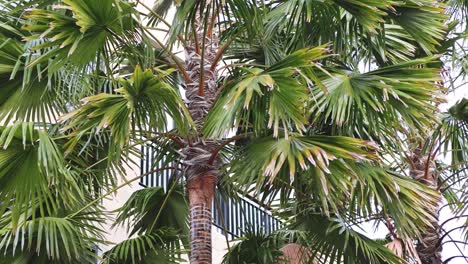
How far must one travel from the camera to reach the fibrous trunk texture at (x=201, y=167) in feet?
20.3

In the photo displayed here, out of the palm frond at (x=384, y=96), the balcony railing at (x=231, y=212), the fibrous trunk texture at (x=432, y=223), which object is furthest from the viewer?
the balcony railing at (x=231, y=212)

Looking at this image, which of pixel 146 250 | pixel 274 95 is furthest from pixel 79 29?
pixel 146 250

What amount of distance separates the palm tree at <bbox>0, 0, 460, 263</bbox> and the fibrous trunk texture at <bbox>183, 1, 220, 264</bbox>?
12 mm

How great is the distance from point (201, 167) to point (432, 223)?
10.6 ft

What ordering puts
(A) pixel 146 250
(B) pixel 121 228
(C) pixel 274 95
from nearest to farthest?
(C) pixel 274 95 < (A) pixel 146 250 < (B) pixel 121 228

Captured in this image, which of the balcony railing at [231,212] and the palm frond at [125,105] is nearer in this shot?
the palm frond at [125,105]

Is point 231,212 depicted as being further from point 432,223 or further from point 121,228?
point 432,223

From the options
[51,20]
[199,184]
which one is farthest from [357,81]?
[51,20]

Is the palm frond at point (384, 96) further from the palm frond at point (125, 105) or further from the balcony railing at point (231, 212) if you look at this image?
the balcony railing at point (231, 212)

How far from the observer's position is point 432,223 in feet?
27.1

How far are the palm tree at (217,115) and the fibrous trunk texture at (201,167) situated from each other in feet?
0.04

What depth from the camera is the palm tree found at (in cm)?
532

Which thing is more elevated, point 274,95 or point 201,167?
point 274,95

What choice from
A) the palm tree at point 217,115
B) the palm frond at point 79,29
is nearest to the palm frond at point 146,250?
the palm tree at point 217,115
